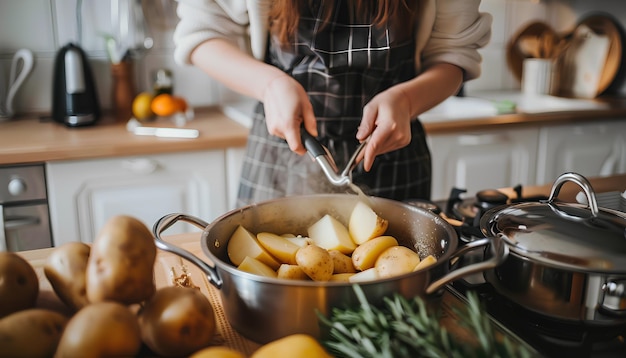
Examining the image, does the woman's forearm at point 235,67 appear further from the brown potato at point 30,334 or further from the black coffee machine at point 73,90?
the black coffee machine at point 73,90

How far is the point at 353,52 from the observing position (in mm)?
1046

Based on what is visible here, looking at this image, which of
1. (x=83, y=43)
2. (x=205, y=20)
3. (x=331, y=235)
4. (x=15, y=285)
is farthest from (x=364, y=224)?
(x=83, y=43)

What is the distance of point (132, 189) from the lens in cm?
154

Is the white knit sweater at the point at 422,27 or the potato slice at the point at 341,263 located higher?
the white knit sweater at the point at 422,27

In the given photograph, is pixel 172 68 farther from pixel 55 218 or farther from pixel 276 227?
pixel 276 227

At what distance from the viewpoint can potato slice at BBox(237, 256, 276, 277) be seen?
57 centimetres

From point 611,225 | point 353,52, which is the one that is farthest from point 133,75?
point 611,225

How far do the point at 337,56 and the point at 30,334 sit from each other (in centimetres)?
75

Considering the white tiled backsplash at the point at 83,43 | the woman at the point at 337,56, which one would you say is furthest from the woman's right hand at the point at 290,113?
the white tiled backsplash at the point at 83,43

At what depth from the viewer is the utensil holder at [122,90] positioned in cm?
184

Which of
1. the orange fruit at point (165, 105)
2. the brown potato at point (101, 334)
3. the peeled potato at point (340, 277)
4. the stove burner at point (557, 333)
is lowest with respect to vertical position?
the stove burner at point (557, 333)

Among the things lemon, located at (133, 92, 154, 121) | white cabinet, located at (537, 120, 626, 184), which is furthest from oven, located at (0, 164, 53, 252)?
white cabinet, located at (537, 120, 626, 184)

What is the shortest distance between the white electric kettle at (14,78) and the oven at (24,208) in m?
0.45

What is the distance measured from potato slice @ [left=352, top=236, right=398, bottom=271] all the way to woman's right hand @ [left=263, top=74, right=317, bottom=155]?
0.21 metres
